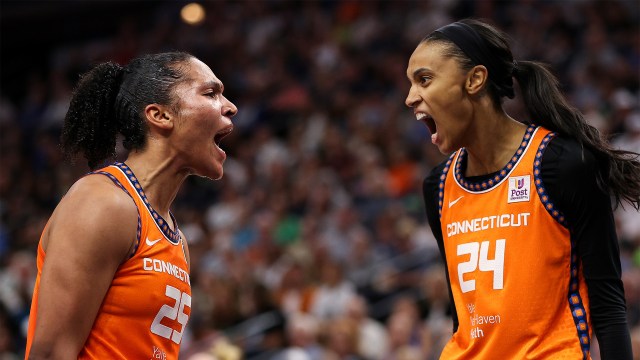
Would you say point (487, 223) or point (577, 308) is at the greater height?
point (487, 223)

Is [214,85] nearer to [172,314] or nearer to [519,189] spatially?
[172,314]

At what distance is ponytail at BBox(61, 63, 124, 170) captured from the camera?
3.38 metres

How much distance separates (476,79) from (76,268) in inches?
60.6

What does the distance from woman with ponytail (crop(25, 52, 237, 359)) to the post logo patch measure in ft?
3.55

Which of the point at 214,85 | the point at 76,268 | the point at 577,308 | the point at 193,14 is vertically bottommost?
the point at 577,308

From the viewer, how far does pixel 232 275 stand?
970 cm

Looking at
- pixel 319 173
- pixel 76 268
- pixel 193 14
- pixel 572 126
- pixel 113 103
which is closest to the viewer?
pixel 76 268

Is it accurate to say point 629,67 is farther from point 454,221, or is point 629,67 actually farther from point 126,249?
point 126,249

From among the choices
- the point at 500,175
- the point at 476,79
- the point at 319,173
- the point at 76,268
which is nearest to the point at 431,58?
the point at 476,79

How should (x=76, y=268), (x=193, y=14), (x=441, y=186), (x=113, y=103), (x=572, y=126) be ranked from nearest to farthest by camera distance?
1. (x=76, y=268)
2. (x=572, y=126)
3. (x=113, y=103)
4. (x=441, y=186)
5. (x=193, y=14)

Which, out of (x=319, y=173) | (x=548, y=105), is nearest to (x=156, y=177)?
(x=548, y=105)

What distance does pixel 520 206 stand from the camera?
10.6ft

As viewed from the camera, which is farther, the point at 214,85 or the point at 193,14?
the point at 193,14

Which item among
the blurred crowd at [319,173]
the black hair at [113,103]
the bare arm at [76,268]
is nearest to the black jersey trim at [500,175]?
the black hair at [113,103]
